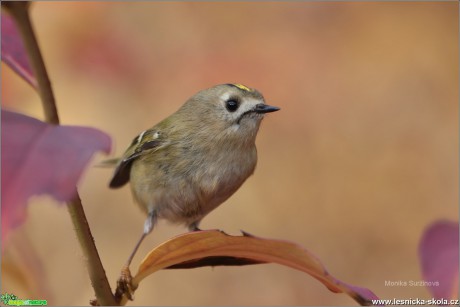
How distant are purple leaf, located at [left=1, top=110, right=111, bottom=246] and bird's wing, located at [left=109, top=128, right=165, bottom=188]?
0.84 m

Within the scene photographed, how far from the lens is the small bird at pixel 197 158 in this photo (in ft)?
4.03

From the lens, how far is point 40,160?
0.45 m

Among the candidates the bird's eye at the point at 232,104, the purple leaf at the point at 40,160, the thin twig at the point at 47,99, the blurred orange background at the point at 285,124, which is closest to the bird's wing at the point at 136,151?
the bird's eye at the point at 232,104

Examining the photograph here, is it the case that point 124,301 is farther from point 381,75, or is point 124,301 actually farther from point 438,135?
point 381,75

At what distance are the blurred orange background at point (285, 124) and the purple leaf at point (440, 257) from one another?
1.32 metres

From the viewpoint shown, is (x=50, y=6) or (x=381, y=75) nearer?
(x=50, y=6)

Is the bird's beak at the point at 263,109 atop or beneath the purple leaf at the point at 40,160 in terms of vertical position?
beneath

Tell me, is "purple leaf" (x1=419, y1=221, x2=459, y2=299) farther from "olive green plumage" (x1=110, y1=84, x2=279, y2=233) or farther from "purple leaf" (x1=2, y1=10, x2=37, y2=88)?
"olive green plumage" (x1=110, y1=84, x2=279, y2=233)

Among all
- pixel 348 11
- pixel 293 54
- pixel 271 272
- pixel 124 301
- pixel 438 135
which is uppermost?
pixel 348 11

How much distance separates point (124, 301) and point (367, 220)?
1.74 meters

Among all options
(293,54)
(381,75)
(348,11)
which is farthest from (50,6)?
(381,75)

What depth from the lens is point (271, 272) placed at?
2.12m

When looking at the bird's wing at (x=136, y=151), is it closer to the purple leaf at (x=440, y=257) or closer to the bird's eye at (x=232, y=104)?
the bird's eye at (x=232, y=104)

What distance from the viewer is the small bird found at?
4.03ft
